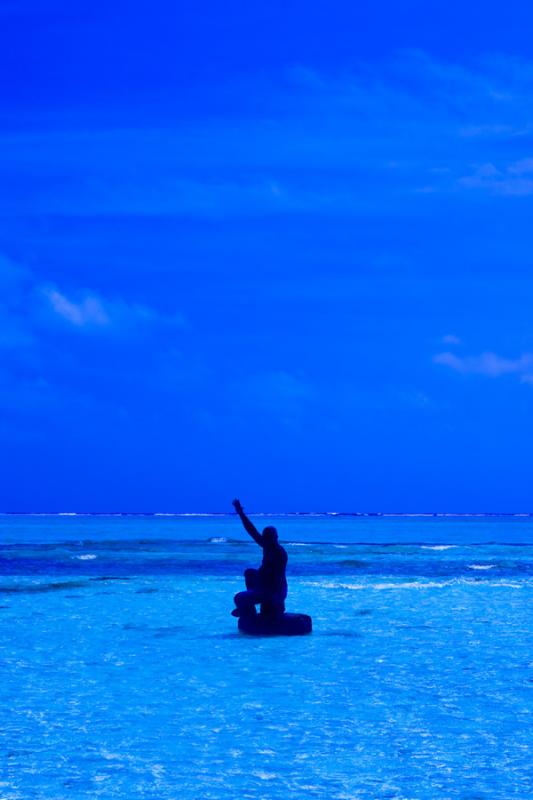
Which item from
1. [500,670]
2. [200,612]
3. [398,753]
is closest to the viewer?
[398,753]

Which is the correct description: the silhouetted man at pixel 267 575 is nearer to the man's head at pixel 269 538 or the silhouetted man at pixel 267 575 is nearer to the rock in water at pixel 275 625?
the man's head at pixel 269 538

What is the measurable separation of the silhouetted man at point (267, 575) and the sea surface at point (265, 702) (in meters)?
0.50

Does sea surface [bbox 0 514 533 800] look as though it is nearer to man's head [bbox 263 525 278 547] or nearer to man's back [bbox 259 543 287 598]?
man's back [bbox 259 543 287 598]

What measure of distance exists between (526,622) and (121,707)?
843cm

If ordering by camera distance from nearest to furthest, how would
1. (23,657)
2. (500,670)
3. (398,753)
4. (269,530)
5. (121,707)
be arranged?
(398,753) < (121,707) < (500,670) < (23,657) < (269,530)

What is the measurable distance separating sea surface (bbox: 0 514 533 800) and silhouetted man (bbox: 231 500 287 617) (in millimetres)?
496

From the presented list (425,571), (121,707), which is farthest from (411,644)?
(425,571)

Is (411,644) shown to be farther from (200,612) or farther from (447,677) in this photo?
(200,612)

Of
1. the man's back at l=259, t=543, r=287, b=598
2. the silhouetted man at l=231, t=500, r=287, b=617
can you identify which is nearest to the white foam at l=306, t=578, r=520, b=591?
the silhouetted man at l=231, t=500, r=287, b=617

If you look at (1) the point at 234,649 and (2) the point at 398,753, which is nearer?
(2) the point at 398,753

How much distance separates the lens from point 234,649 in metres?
11.9

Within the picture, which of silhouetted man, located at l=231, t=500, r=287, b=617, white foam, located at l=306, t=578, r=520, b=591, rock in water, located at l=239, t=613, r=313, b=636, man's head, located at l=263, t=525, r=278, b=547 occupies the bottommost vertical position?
rock in water, located at l=239, t=613, r=313, b=636

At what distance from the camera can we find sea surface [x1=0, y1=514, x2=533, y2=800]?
6340mm

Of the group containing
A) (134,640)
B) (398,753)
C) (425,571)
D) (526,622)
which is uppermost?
(425,571)
